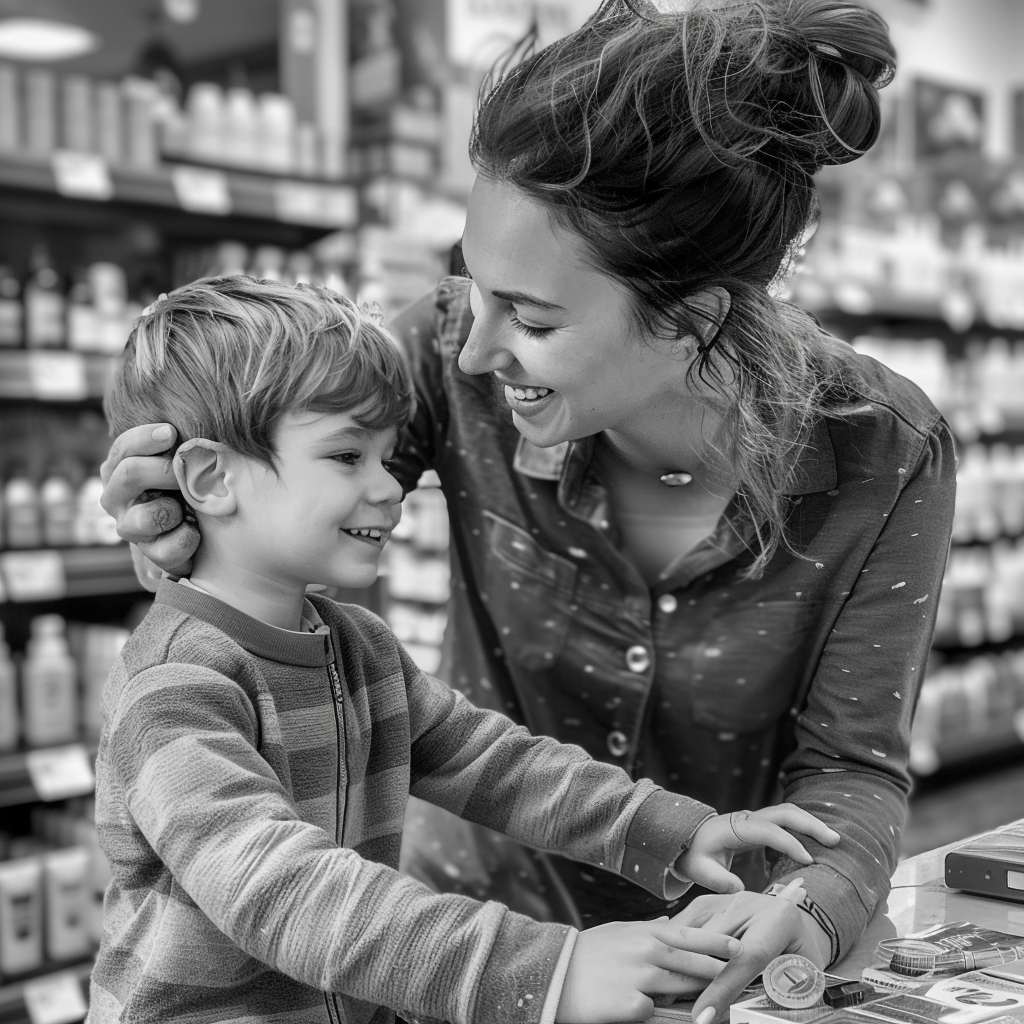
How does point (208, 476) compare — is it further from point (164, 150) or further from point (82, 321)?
point (164, 150)

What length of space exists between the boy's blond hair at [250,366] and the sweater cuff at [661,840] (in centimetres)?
43

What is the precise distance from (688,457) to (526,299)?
34cm

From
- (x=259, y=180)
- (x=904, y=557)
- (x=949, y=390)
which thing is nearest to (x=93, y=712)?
(x=259, y=180)

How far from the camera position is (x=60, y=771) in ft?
9.55

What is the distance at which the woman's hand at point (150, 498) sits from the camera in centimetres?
109

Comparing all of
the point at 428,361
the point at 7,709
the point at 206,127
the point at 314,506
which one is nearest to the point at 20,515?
the point at 7,709

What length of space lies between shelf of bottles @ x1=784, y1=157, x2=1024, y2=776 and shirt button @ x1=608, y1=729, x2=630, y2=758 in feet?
11.8

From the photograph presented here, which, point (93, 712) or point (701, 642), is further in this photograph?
point (93, 712)

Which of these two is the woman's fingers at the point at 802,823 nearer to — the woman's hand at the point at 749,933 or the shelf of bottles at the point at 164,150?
the woman's hand at the point at 749,933

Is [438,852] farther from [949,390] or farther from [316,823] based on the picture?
[949,390]

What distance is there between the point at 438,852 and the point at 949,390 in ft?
13.8

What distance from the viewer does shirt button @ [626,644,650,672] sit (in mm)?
1416

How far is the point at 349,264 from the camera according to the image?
12.3 feet

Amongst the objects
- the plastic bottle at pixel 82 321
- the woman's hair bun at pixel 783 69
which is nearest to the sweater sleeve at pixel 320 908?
the woman's hair bun at pixel 783 69
